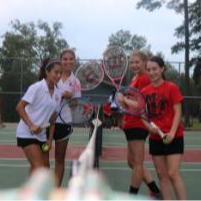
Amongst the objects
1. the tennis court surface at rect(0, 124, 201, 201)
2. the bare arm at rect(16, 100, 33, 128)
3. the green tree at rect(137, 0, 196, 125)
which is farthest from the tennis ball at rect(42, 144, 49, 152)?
the green tree at rect(137, 0, 196, 125)

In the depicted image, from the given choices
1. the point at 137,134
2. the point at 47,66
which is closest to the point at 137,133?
the point at 137,134

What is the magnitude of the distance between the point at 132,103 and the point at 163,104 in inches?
15.0

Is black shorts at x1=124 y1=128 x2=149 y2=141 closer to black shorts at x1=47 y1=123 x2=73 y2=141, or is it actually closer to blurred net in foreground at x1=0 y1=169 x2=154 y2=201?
black shorts at x1=47 y1=123 x2=73 y2=141

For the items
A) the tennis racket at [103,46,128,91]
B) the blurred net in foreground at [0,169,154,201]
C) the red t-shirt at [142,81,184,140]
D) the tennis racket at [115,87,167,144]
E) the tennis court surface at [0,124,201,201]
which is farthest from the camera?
the tennis racket at [103,46,128,91]

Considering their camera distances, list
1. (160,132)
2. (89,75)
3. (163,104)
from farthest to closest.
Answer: (89,75) → (163,104) → (160,132)

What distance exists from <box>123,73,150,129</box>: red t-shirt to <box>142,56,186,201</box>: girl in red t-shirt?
0.37 metres

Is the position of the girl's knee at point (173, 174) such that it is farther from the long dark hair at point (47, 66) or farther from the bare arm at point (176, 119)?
the long dark hair at point (47, 66)

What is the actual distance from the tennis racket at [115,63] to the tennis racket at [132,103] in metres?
3.11

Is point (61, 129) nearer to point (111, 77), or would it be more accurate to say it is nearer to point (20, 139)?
point (20, 139)

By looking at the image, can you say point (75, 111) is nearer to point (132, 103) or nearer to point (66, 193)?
point (132, 103)

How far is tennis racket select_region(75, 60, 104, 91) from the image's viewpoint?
905 centimetres

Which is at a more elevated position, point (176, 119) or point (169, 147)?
point (176, 119)

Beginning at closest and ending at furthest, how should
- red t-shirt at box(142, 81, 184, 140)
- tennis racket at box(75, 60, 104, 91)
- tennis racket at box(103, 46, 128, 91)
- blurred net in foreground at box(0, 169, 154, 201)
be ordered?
1. blurred net in foreground at box(0, 169, 154, 201)
2. red t-shirt at box(142, 81, 184, 140)
3. tennis racket at box(75, 60, 104, 91)
4. tennis racket at box(103, 46, 128, 91)

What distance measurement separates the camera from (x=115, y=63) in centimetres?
981
